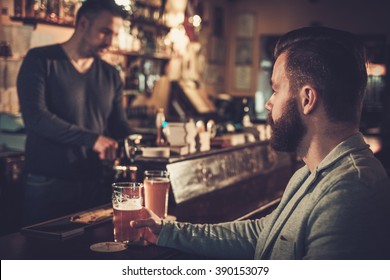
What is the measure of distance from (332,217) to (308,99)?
35 cm

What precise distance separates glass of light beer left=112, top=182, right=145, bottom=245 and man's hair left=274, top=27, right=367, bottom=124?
0.66 meters

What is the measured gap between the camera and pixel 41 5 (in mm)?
5414

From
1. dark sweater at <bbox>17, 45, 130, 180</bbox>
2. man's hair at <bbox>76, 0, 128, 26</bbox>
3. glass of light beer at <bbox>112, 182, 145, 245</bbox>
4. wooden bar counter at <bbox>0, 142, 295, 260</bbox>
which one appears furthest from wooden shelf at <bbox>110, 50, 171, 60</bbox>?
glass of light beer at <bbox>112, 182, 145, 245</bbox>

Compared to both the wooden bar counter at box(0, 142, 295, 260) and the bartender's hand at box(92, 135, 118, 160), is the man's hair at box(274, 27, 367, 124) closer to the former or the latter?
the wooden bar counter at box(0, 142, 295, 260)

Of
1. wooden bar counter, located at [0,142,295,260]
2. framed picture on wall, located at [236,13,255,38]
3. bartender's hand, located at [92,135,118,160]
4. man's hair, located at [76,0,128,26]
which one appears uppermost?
framed picture on wall, located at [236,13,255,38]

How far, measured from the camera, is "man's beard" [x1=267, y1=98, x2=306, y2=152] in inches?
59.7

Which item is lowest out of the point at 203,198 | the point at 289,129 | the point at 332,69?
the point at 203,198

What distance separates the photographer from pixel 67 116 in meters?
3.11

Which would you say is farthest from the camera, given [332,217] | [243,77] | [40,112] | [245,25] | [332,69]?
[243,77]

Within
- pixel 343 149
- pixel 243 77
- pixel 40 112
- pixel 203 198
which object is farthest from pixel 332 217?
pixel 243 77

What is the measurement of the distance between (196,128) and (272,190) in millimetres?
612

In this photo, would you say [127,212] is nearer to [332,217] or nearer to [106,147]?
[332,217]

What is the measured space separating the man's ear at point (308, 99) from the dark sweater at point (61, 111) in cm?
166
